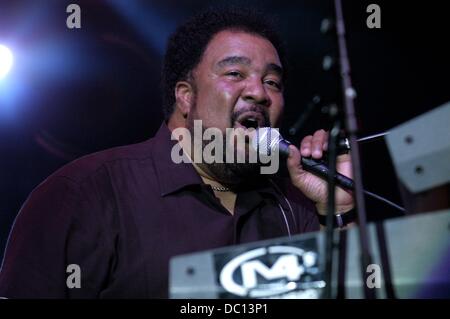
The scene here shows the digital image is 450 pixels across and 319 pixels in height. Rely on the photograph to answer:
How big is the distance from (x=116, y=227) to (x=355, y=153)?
0.88 metres

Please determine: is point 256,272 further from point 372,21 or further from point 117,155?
point 372,21

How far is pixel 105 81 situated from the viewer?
244 cm

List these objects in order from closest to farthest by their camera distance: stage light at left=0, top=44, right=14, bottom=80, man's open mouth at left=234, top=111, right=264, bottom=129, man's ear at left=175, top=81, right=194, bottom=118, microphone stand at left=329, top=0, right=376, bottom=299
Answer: microphone stand at left=329, top=0, right=376, bottom=299
man's open mouth at left=234, top=111, right=264, bottom=129
man's ear at left=175, top=81, right=194, bottom=118
stage light at left=0, top=44, right=14, bottom=80

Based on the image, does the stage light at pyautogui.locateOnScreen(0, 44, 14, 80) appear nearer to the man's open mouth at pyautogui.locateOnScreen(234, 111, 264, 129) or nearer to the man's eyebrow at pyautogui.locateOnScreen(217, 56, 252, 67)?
the man's eyebrow at pyautogui.locateOnScreen(217, 56, 252, 67)

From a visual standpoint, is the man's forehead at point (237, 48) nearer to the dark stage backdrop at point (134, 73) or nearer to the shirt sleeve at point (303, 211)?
the dark stage backdrop at point (134, 73)

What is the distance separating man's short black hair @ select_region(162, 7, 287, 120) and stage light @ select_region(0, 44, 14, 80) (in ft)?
2.10

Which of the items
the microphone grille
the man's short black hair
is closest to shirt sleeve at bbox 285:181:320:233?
the microphone grille

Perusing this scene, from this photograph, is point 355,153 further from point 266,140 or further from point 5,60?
point 5,60

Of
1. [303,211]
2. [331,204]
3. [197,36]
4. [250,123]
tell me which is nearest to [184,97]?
[197,36]

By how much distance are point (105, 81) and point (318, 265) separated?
1755 mm

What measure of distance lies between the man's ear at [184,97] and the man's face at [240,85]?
Result: 0.17 feet

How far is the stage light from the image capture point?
227 cm
